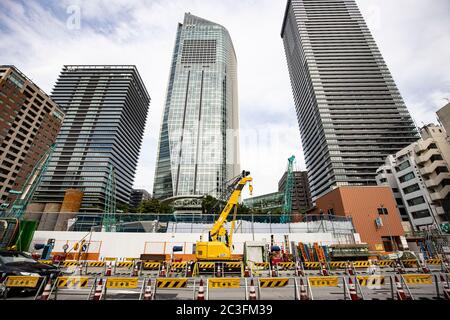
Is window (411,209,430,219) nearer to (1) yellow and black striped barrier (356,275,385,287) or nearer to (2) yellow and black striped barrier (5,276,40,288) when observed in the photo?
(1) yellow and black striped barrier (356,275,385,287)

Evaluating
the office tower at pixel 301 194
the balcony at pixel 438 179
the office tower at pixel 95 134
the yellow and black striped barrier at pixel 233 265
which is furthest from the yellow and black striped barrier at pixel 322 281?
the office tower at pixel 301 194

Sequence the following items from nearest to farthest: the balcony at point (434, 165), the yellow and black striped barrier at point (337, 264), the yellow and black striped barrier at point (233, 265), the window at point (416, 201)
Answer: the yellow and black striped barrier at point (233, 265) < the yellow and black striped barrier at point (337, 264) < the balcony at point (434, 165) < the window at point (416, 201)

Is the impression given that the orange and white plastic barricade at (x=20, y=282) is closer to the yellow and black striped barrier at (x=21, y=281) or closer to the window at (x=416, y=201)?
the yellow and black striped barrier at (x=21, y=281)

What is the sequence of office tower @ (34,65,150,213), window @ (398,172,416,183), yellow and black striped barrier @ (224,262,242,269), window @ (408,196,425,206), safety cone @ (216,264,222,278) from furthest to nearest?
office tower @ (34,65,150,213), window @ (398,172,416,183), window @ (408,196,425,206), yellow and black striped barrier @ (224,262,242,269), safety cone @ (216,264,222,278)

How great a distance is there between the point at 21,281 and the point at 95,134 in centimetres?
14785

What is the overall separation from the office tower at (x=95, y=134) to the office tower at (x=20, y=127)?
32.8 metres

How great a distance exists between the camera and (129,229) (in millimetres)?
30719

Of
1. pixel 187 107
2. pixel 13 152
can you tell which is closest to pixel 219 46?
pixel 187 107

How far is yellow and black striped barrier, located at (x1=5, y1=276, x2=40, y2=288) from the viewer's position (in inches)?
292

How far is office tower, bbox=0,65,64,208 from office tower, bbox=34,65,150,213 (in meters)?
32.8

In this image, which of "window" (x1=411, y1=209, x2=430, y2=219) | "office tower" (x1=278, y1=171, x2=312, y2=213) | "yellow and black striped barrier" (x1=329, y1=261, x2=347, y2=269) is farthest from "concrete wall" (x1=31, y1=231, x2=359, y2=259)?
"office tower" (x1=278, y1=171, x2=312, y2=213)

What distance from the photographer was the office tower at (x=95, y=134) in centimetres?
12150

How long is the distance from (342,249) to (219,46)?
15832 cm
